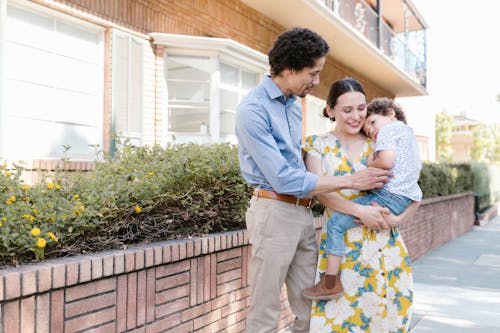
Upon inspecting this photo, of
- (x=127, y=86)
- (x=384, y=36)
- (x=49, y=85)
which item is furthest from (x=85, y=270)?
(x=384, y=36)

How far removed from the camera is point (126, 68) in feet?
25.8

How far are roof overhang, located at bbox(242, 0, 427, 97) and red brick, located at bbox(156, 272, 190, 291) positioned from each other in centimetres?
792

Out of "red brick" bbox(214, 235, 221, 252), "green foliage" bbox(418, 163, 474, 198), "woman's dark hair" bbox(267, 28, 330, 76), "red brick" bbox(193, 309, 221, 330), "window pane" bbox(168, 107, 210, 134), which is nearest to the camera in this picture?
"woman's dark hair" bbox(267, 28, 330, 76)

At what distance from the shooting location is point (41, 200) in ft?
10.5

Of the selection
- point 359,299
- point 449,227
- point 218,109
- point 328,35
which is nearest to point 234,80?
point 218,109

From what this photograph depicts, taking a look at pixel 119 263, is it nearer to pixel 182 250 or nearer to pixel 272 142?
pixel 182 250

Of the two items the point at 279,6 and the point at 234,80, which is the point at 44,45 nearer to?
the point at 234,80

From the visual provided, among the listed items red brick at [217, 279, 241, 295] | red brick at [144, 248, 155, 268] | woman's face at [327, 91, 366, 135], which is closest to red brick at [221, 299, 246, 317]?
red brick at [217, 279, 241, 295]

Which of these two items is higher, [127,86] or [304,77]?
[127,86]

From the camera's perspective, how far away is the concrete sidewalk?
5.28 metres

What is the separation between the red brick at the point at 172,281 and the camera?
3254 millimetres

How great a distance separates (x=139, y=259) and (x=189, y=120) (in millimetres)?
6288

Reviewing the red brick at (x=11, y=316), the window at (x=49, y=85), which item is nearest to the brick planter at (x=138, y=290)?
the red brick at (x=11, y=316)

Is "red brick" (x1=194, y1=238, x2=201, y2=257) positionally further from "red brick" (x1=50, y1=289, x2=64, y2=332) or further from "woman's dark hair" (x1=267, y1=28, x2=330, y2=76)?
"woman's dark hair" (x1=267, y1=28, x2=330, y2=76)
